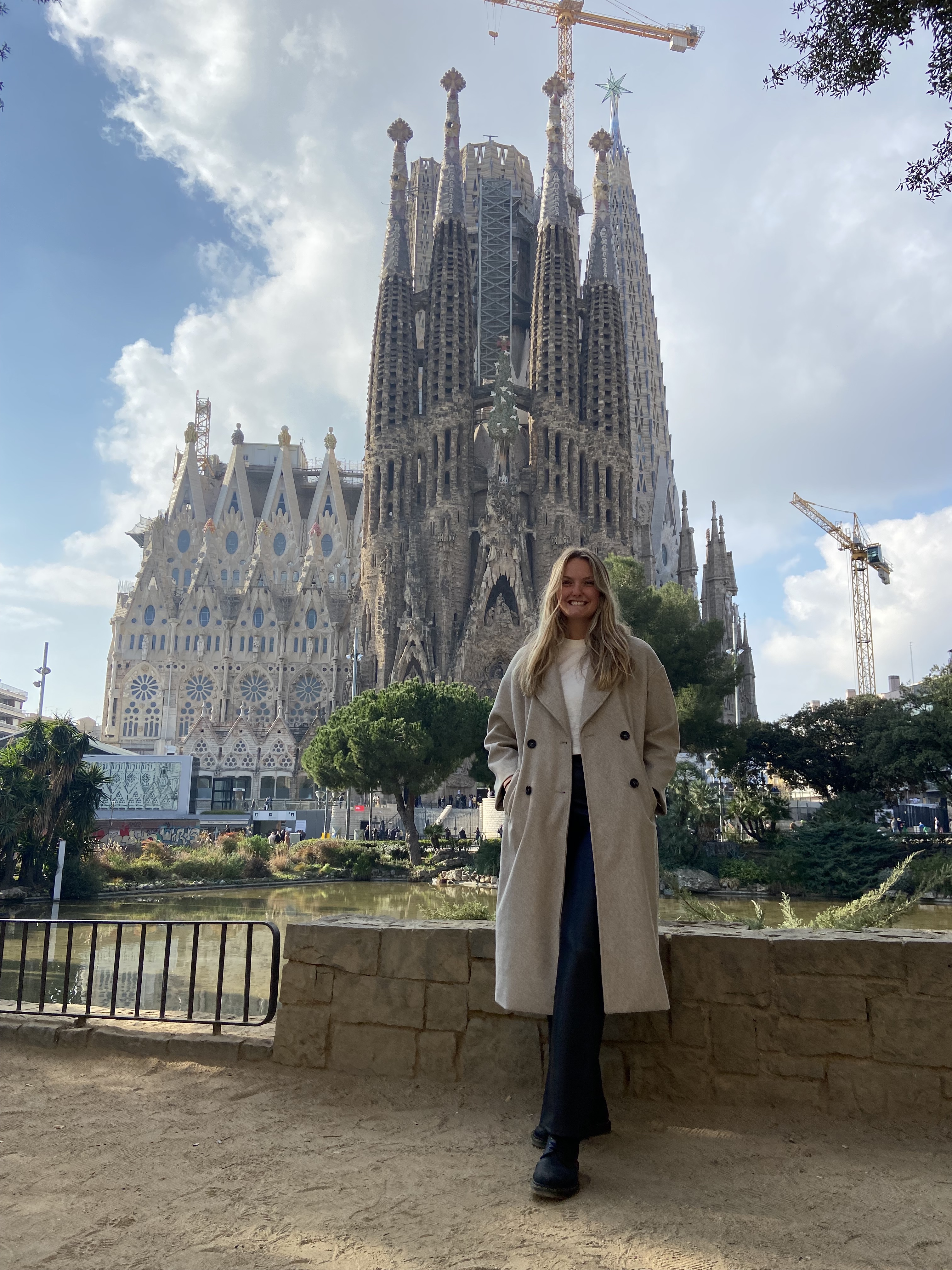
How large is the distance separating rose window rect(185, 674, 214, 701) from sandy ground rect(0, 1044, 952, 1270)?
55.5 meters

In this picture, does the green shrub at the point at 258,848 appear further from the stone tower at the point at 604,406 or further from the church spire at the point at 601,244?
the church spire at the point at 601,244

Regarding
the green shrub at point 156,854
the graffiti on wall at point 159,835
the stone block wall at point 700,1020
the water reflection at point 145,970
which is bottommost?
the water reflection at point 145,970

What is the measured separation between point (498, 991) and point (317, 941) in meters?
1.14

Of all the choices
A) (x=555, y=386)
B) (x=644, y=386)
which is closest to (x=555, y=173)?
(x=555, y=386)

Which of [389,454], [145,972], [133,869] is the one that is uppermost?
[389,454]

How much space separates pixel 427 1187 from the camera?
253cm

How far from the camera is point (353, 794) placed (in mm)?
41281

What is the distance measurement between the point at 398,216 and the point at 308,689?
28.2m

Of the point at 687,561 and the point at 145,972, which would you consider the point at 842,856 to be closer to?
the point at 145,972

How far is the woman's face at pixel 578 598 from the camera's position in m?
3.11

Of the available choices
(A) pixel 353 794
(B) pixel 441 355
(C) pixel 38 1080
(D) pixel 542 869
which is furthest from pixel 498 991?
(B) pixel 441 355

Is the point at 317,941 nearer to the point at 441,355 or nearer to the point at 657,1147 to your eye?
the point at 657,1147

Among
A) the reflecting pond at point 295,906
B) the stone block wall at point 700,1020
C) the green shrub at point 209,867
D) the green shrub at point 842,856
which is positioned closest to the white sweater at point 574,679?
the stone block wall at point 700,1020

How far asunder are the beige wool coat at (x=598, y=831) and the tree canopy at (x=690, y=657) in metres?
25.2
